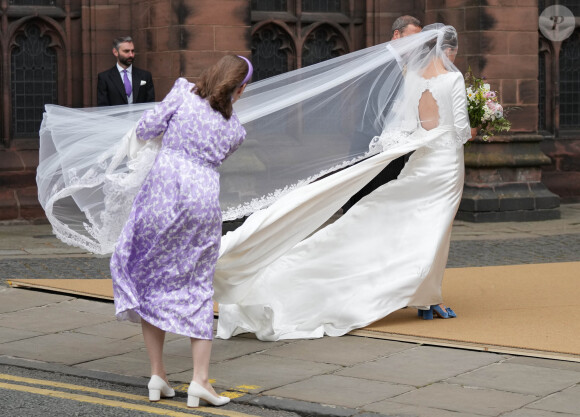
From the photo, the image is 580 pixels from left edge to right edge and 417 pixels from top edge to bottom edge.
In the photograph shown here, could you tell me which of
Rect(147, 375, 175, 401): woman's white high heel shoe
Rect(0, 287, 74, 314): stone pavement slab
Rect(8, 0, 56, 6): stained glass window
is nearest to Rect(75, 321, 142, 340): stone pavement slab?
Rect(0, 287, 74, 314): stone pavement slab

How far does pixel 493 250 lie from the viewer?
473 inches

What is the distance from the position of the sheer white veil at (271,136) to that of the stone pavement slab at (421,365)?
1517 millimetres

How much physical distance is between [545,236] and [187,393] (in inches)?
299

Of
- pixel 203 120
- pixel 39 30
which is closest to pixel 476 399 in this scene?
pixel 203 120

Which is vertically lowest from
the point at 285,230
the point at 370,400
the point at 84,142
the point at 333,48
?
the point at 370,400

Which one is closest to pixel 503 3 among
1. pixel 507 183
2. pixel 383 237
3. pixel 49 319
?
pixel 507 183

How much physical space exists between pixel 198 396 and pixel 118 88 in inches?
283

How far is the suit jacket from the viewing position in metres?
12.8

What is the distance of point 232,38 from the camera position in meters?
13.9

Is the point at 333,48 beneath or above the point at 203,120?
above

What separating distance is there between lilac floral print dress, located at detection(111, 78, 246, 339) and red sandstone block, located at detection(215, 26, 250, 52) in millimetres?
7631

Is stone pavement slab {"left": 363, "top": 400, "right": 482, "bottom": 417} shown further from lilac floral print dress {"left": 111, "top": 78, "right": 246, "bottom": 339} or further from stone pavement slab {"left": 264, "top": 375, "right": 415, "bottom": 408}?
lilac floral print dress {"left": 111, "top": 78, "right": 246, "bottom": 339}

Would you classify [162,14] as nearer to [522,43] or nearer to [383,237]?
[522,43]

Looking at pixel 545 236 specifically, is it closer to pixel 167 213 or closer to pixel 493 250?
A: pixel 493 250
